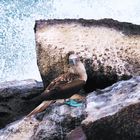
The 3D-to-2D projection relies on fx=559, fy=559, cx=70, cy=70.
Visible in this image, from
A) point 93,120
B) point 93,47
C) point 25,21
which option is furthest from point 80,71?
point 25,21

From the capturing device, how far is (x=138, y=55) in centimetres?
657

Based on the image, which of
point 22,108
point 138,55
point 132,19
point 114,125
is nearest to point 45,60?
point 22,108

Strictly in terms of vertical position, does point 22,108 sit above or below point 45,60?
below

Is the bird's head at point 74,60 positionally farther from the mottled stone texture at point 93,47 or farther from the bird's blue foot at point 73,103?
the bird's blue foot at point 73,103

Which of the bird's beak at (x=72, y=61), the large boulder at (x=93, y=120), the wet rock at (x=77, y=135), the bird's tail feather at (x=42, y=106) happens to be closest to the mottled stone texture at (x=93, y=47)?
the bird's beak at (x=72, y=61)

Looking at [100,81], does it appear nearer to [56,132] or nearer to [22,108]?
[22,108]

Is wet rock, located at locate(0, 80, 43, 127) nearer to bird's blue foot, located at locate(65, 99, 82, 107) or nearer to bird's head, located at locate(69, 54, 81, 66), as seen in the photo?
bird's head, located at locate(69, 54, 81, 66)

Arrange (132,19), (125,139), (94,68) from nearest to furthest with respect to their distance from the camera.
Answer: (125,139)
(94,68)
(132,19)

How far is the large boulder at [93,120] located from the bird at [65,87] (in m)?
0.24

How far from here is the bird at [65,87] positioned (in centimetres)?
560

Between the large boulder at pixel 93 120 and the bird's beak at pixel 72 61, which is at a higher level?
the bird's beak at pixel 72 61

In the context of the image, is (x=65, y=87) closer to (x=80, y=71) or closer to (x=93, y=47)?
(x=80, y=71)

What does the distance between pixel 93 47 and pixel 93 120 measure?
A: 95.0 inches

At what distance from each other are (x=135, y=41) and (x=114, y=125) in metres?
2.67
